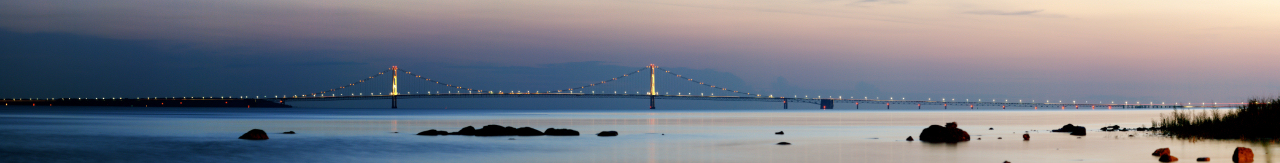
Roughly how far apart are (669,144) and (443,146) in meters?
4.44

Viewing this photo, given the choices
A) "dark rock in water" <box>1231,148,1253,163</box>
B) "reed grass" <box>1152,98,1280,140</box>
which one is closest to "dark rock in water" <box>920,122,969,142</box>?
"reed grass" <box>1152,98,1280,140</box>

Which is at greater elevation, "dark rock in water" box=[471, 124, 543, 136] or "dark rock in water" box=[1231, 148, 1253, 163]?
"dark rock in water" box=[471, 124, 543, 136]

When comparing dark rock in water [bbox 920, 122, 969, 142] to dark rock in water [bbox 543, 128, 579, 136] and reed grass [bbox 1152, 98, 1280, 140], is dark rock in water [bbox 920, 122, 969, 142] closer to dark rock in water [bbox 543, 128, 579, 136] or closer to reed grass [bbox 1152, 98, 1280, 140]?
reed grass [bbox 1152, 98, 1280, 140]

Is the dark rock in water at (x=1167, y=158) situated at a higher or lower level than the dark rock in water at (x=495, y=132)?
lower

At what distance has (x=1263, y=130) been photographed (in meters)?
20.3

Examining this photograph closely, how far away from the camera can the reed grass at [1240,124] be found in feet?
66.5

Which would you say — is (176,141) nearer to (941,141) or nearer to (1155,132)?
(941,141)

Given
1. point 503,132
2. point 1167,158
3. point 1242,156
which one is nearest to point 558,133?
point 503,132

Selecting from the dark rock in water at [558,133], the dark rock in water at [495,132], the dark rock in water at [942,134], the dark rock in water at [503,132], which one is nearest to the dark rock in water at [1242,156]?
the dark rock in water at [942,134]

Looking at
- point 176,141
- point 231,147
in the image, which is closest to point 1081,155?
point 231,147

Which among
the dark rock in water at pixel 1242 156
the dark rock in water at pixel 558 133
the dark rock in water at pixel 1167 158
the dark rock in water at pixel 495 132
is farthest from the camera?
the dark rock in water at pixel 558 133

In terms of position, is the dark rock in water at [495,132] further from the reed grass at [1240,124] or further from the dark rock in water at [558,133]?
the reed grass at [1240,124]

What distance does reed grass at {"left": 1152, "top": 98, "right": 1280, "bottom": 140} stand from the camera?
20266 millimetres

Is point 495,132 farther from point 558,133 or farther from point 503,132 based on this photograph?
point 558,133
